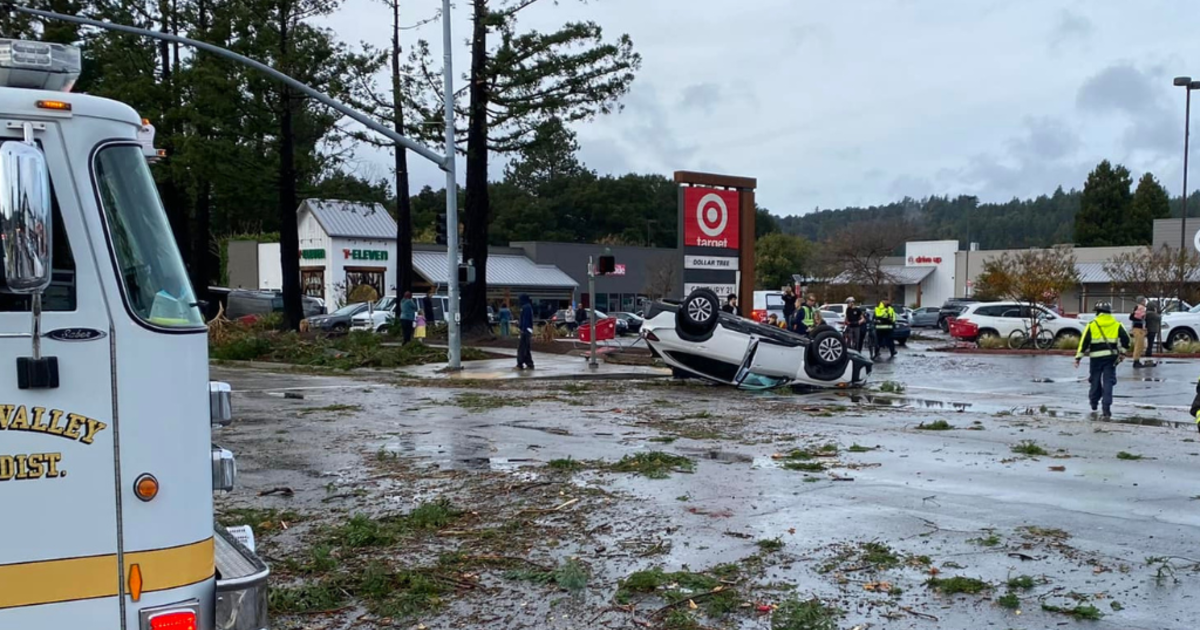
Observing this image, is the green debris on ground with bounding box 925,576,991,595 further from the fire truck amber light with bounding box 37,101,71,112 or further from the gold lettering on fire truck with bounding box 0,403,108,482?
the fire truck amber light with bounding box 37,101,71,112

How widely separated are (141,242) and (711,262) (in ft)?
88.0

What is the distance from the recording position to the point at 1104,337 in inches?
624

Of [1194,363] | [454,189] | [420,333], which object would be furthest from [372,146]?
[1194,363]

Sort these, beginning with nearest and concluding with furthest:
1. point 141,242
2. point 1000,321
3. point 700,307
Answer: point 141,242 < point 700,307 < point 1000,321

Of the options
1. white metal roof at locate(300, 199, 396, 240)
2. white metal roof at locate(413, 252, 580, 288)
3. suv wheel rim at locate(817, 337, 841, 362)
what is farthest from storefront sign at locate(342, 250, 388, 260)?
suv wheel rim at locate(817, 337, 841, 362)

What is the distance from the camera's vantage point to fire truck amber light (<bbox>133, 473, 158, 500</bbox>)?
382 cm

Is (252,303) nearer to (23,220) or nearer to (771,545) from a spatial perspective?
(771,545)

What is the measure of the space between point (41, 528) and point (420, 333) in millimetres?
29930

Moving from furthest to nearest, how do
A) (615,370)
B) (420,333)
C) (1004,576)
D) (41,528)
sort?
(420,333), (615,370), (1004,576), (41,528)

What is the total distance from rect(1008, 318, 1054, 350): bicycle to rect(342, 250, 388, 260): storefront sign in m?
37.8

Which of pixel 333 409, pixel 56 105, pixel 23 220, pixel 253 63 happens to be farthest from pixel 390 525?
pixel 253 63

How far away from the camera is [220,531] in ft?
16.6

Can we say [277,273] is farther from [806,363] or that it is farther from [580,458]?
[580,458]

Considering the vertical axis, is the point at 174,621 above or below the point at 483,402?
above
